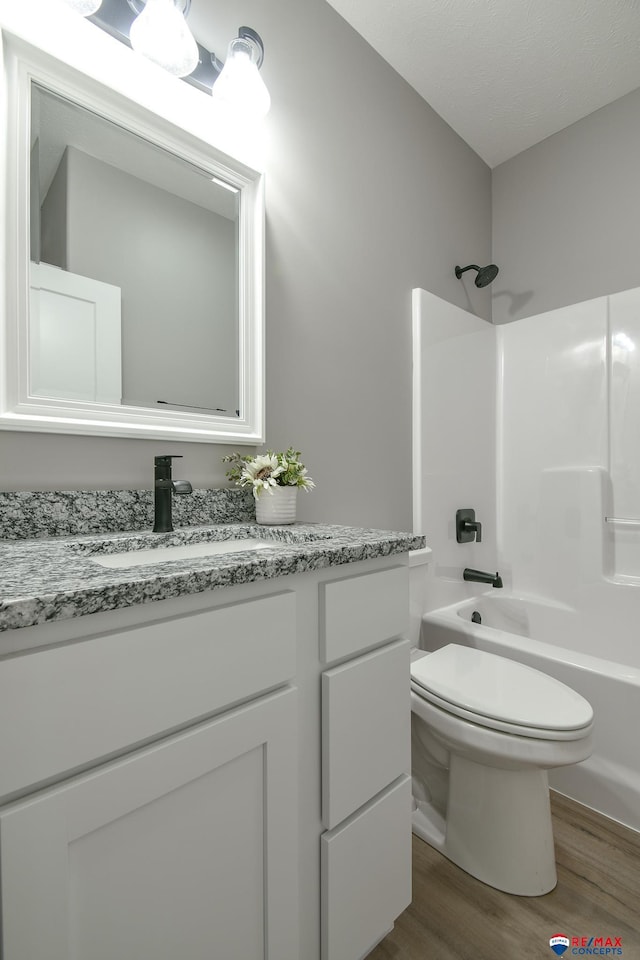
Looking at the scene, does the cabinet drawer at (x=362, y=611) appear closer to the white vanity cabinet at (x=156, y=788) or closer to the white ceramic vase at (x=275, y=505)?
Result: the white vanity cabinet at (x=156, y=788)

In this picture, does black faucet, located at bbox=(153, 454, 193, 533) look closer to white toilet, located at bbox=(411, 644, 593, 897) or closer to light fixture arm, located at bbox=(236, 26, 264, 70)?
white toilet, located at bbox=(411, 644, 593, 897)

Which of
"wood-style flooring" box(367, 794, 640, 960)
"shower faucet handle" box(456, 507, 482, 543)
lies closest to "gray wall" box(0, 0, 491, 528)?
"shower faucet handle" box(456, 507, 482, 543)

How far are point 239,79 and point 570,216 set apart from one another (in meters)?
1.68

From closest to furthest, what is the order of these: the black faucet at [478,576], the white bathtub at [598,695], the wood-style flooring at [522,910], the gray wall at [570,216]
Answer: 1. the wood-style flooring at [522,910]
2. the white bathtub at [598,695]
3. the black faucet at [478,576]
4. the gray wall at [570,216]

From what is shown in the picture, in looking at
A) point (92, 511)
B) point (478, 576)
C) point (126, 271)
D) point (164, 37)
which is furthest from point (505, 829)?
point (164, 37)

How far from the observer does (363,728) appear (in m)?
0.93

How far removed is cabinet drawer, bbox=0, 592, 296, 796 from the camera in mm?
516

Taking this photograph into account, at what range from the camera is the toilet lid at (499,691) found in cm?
114

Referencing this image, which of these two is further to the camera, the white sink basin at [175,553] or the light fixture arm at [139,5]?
the light fixture arm at [139,5]

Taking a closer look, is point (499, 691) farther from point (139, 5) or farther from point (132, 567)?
point (139, 5)

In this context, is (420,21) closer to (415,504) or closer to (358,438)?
(358,438)

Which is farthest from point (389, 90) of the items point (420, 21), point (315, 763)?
point (315, 763)

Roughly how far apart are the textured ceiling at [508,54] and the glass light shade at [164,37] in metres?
0.84

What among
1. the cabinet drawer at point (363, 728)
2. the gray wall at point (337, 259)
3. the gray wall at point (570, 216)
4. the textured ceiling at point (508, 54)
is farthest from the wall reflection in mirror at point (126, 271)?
the gray wall at point (570, 216)
